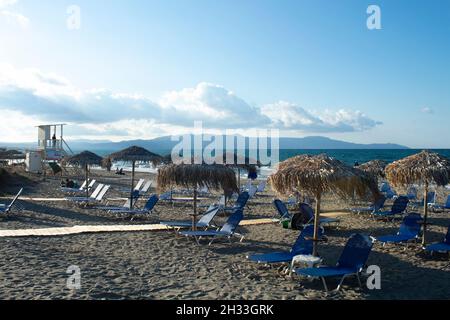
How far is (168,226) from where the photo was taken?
1020 cm

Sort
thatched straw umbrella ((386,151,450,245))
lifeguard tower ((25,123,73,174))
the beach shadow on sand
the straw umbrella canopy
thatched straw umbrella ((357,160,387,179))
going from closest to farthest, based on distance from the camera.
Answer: thatched straw umbrella ((386,151,450,245)) → the beach shadow on sand → thatched straw umbrella ((357,160,387,179)) → the straw umbrella canopy → lifeguard tower ((25,123,73,174))

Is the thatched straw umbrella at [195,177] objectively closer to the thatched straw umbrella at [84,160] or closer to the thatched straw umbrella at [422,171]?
the thatched straw umbrella at [422,171]

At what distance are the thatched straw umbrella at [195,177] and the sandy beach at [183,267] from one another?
108 cm

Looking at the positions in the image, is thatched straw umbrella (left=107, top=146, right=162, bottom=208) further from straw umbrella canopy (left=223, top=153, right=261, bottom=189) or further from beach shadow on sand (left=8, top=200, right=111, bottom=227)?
straw umbrella canopy (left=223, top=153, right=261, bottom=189)

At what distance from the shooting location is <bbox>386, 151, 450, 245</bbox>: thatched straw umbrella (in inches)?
326

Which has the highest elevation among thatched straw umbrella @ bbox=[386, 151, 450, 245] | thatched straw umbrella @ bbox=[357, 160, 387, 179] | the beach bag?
thatched straw umbrella @ bbox=[386, 151, 450, 245]

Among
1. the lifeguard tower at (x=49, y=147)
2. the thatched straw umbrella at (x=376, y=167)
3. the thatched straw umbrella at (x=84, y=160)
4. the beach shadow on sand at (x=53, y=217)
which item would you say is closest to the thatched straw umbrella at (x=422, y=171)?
the thatched straw umbrella at (x=376, y=167)

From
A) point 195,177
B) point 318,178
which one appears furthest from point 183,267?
point 195,177

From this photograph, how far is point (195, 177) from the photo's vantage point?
30.6 ft

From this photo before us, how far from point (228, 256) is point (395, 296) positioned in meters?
2.94

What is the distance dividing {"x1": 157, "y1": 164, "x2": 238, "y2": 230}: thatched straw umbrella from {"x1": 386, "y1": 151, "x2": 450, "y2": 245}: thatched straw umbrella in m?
3.35

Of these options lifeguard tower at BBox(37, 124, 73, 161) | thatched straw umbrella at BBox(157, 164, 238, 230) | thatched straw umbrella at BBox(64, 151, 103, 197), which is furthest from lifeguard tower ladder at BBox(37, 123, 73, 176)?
thatched straw umbrella at BBox(157, 164, 238, 230)

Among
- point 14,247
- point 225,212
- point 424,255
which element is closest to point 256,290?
point 424,255
